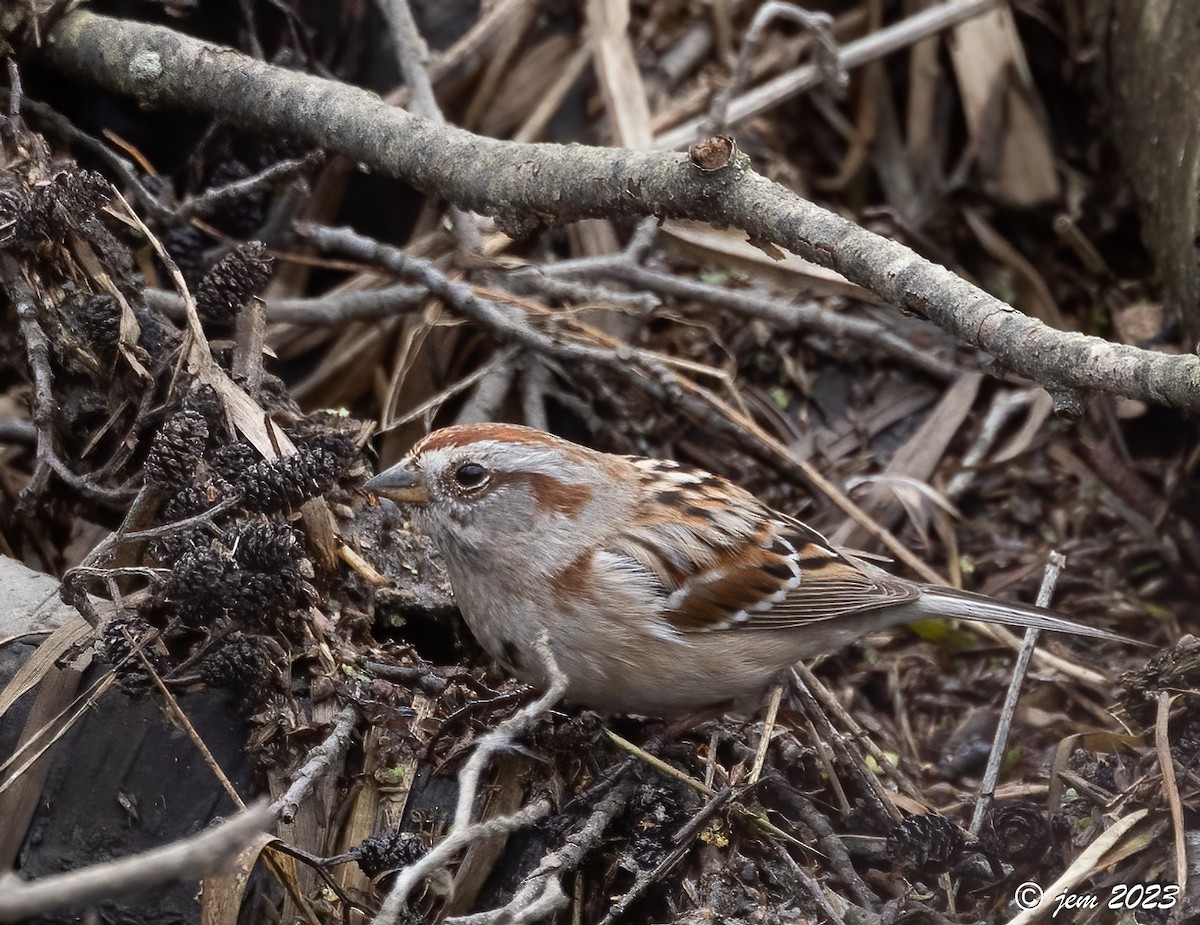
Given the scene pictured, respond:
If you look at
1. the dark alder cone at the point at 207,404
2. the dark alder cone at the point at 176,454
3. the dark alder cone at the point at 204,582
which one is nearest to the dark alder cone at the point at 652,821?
the dark alder cone at the point at 204,582

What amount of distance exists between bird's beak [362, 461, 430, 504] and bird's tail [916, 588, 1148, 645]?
1501 millimetres

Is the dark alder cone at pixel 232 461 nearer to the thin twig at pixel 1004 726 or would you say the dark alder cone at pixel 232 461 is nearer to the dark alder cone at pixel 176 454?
the dark alder cone at pixel 176 454

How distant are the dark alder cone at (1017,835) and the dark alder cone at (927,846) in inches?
3.2

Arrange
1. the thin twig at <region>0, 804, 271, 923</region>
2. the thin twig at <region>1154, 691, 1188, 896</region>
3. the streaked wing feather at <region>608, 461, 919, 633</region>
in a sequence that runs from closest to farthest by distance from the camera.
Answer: the thin twig at <region>0, 804, 271, 923</region>, the thin twig at <region>1154, 691, 1188, 896</region>, the streaked wing feather at <region>608, 461, 919, 633</region>

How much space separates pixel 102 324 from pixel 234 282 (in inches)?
14.4

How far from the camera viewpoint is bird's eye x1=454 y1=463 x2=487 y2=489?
327cm

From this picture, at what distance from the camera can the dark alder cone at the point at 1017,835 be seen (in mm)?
2967

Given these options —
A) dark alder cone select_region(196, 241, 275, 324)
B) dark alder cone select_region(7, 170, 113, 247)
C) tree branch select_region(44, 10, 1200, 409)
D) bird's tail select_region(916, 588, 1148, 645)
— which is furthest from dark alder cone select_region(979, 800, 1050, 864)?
dark alder cone select_region(7, 170, 113, 247)

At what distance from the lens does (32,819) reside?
2.76 metres

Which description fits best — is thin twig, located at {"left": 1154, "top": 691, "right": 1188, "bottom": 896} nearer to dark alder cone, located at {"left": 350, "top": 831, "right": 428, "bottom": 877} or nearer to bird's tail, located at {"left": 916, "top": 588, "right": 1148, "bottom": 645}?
bird's tail, located at {"left": 916, "top": 588, "right": 1148, "bottom": 645}

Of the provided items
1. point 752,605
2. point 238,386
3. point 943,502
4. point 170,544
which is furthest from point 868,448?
point 170,544

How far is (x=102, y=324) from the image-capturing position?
3275 millimetres

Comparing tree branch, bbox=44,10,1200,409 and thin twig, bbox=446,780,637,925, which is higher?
tree branch, bbox=44,10,1200,409

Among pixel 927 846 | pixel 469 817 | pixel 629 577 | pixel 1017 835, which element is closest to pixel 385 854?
pixel 469 817
